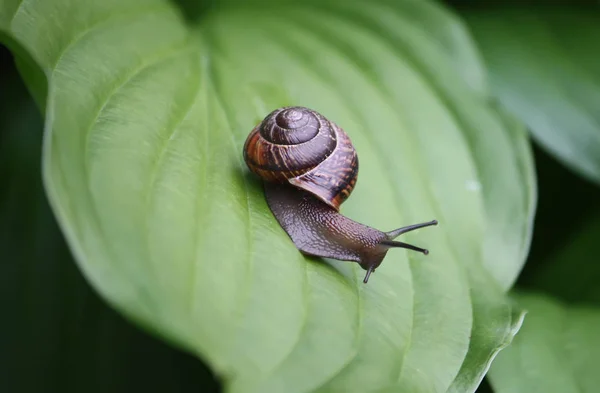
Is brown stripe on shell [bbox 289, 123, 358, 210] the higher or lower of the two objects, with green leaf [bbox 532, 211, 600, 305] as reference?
higher

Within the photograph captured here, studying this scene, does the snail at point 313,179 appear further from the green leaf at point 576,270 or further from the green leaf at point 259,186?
the green leaf at point 576,270

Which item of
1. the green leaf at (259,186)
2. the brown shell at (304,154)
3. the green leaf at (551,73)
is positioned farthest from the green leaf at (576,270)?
the brown shell at (304,154)

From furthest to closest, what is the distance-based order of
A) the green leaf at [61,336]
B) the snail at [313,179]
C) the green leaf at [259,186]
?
1. the green leaf at [61,336]
2. the snail at [313,179]
3. the green leaf at [259,186]

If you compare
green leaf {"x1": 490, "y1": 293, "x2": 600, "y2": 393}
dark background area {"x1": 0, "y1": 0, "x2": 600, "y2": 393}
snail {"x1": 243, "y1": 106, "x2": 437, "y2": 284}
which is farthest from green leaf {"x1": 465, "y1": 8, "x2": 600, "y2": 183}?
dark background area {"x1": 0, "y1": 0, "x2": 600, "y2": 393}

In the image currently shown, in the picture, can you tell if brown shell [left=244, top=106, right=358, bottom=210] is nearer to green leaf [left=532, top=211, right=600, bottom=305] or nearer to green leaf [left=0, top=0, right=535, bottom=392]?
green leaf [left=0, top=0, right=535, bottom=392]

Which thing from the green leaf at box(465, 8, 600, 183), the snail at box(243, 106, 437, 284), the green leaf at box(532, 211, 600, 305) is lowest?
the green leaf at box(532, 211, 600, 305)

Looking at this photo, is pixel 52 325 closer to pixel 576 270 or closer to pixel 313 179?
pixel 313 179
